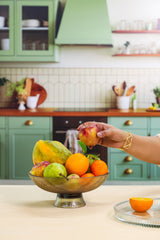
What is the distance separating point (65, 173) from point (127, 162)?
2.70m

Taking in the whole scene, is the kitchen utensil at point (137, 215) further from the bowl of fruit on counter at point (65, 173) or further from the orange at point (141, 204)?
the bowl of fruit on counter at point (65, 173)

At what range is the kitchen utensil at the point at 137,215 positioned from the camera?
108 centimetres

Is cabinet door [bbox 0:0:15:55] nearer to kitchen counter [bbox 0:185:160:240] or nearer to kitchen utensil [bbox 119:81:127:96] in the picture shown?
kitchen utensil [bbox 119:81:127:96]

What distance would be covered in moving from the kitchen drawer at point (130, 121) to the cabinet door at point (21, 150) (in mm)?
718

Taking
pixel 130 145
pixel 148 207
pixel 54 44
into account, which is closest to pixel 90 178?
pixel 148 207

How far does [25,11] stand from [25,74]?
74cm

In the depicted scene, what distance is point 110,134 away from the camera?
5.13ft

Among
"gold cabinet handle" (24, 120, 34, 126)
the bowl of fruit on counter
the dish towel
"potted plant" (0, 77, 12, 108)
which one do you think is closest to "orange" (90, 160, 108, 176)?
the bowl of fruit on counter

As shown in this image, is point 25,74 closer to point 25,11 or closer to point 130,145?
point 25,11

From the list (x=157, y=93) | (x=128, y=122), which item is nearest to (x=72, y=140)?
(x=128, y=122)

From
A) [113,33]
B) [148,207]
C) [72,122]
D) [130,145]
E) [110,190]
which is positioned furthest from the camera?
[113,33]

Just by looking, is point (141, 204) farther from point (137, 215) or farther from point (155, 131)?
point (155, 131)

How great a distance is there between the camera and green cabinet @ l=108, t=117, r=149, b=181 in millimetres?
3854

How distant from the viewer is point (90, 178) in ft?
4.05
